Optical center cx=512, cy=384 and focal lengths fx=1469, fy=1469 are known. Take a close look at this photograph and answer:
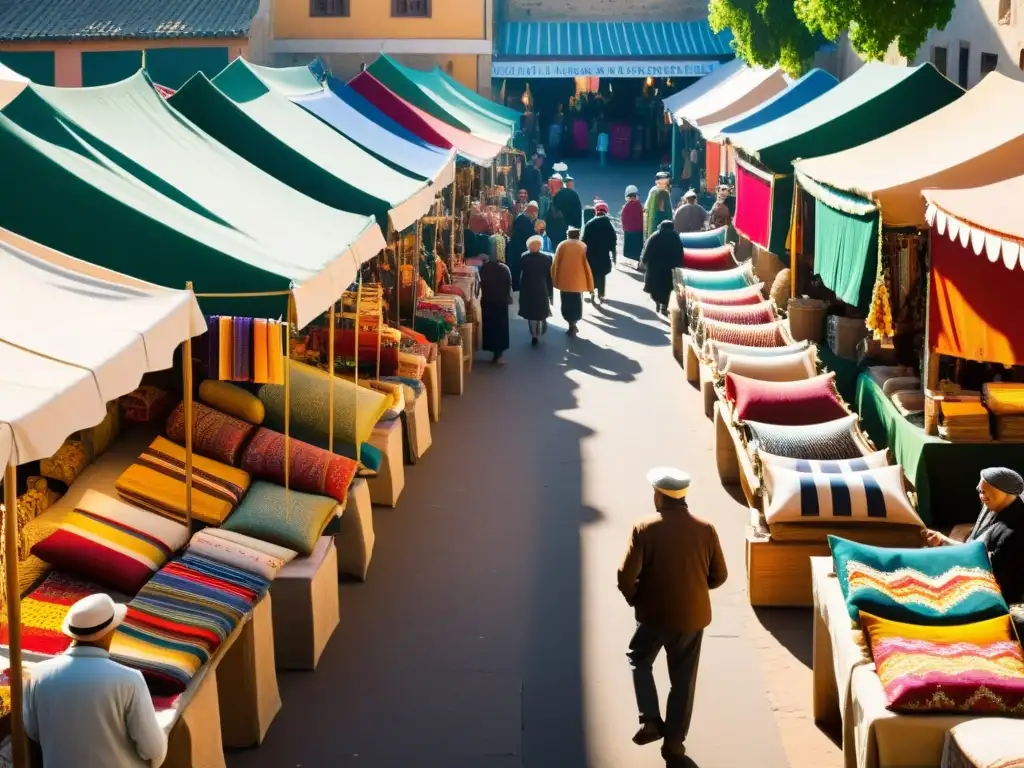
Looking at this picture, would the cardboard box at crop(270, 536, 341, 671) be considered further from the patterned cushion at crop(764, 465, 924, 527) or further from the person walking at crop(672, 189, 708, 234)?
the person walking at crop(672, 189, 708, 234)

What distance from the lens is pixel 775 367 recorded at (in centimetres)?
1093

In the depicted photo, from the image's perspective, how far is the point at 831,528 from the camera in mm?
7941

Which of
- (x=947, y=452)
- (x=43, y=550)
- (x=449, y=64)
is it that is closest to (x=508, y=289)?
(x=947, y=452)

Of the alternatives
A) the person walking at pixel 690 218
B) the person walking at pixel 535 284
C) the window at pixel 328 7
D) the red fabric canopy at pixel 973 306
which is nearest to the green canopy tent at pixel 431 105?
the person walking at pixel 690 218

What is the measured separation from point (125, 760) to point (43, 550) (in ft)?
6.37

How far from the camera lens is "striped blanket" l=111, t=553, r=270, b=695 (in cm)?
566

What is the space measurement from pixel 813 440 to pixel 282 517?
3491mm

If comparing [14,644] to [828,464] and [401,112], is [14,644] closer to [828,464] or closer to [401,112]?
[828,464]

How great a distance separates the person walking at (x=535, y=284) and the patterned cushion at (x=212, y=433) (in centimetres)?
774

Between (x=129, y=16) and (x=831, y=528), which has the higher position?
(x=129, y=16)

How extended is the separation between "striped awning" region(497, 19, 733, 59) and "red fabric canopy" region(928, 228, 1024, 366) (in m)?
23.6

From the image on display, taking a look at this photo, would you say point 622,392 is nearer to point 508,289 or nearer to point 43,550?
point 508,289

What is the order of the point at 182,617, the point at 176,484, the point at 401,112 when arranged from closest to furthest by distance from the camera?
the point at 182,617 < the point at 176,484 < the point at 401,112

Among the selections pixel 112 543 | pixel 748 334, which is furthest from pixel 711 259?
pixel 112 543
